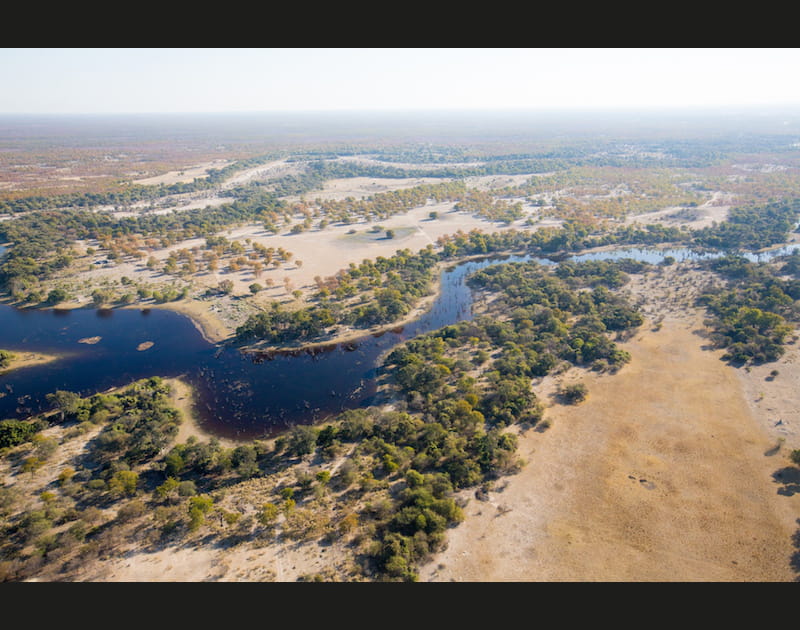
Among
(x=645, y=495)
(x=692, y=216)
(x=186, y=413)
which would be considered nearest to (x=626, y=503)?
(x=645, y=495)

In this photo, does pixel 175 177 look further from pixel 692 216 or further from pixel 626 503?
pixel 626 503

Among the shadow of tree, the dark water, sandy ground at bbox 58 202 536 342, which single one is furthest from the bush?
sandy ground at bbox 58 202 536 342

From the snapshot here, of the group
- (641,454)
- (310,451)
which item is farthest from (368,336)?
(641,454)

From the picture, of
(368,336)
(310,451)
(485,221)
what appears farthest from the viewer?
(485,221)

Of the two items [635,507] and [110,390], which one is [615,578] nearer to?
[635,507]

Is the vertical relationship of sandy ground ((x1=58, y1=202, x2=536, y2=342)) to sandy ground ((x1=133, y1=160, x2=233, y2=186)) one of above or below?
below

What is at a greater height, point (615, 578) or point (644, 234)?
point (644, 234)

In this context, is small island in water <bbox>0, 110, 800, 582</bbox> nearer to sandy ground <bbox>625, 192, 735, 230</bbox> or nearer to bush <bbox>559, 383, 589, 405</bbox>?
bush <bbox>559, 383, 589, 405</bbox>

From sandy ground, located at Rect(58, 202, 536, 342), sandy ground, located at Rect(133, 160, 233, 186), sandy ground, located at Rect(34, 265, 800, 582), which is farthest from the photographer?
sandy ground, located at Rect(133, 160, 233, 186)
